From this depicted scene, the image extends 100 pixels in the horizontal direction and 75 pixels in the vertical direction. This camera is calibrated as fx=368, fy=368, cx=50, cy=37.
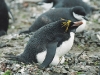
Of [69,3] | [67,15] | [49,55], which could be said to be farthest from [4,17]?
[49,55]

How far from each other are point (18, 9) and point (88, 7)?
80.6 inches

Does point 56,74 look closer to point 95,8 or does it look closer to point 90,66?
point 90,66

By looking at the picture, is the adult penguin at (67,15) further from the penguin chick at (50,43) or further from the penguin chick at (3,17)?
the penguin chick at (50,43)

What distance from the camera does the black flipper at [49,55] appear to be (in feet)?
17.4

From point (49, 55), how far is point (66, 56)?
795 millimetres

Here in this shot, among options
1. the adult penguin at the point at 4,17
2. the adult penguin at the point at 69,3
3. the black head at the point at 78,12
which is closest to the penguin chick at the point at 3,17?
the adult penguin at the point at 4,17

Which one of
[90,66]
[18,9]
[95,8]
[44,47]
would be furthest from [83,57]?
[18,9]

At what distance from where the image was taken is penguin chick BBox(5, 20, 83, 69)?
5.52m

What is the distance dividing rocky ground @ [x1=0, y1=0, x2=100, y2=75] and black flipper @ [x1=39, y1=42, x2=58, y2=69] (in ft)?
0.28

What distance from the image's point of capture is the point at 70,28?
18.8 ft

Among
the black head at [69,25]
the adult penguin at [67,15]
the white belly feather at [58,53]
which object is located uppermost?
the black head at [69,25]

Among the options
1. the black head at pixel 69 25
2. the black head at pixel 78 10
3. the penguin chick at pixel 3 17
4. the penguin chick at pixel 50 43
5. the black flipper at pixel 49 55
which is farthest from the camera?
the penguin chick at pixel 3 17

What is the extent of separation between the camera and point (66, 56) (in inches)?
240

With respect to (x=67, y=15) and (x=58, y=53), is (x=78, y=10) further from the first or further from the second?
(x=58, y=53)
